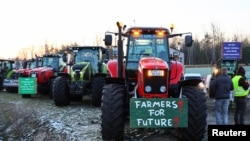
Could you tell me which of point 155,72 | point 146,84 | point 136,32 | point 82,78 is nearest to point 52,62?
point 82,78

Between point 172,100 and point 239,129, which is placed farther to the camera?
point 172,100

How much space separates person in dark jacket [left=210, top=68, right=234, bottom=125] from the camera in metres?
10.7

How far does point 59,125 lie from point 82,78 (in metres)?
5.47

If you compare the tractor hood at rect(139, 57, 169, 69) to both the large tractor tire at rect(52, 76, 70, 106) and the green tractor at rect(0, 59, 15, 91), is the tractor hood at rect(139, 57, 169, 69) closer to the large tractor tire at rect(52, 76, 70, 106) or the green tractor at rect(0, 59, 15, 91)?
the large tractor tire at rect(52, 76, 70, 106)

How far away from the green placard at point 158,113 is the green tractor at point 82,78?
24.0 feet

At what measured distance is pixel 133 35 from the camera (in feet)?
34.0

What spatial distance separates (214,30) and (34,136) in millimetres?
54749

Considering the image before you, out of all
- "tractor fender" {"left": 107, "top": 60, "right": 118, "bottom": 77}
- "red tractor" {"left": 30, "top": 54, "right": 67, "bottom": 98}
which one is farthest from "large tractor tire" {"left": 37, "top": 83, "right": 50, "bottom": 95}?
"tractor fender" {"left": 107, "top": 60, "right": 118, "bottom": 77}

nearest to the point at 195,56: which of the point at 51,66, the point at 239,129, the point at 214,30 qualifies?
the point at 214,30

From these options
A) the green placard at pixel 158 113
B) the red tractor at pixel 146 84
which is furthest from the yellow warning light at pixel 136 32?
the green placard at pixel 158 113

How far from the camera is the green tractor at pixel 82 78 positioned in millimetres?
15703

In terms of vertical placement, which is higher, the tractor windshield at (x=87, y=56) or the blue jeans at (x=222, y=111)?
the tractor windshield at (x=87, y=56)

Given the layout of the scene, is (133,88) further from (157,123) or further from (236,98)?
(236,98)

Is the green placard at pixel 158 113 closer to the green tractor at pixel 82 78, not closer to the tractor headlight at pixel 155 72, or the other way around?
the tractor headlight at pixel 155 72
